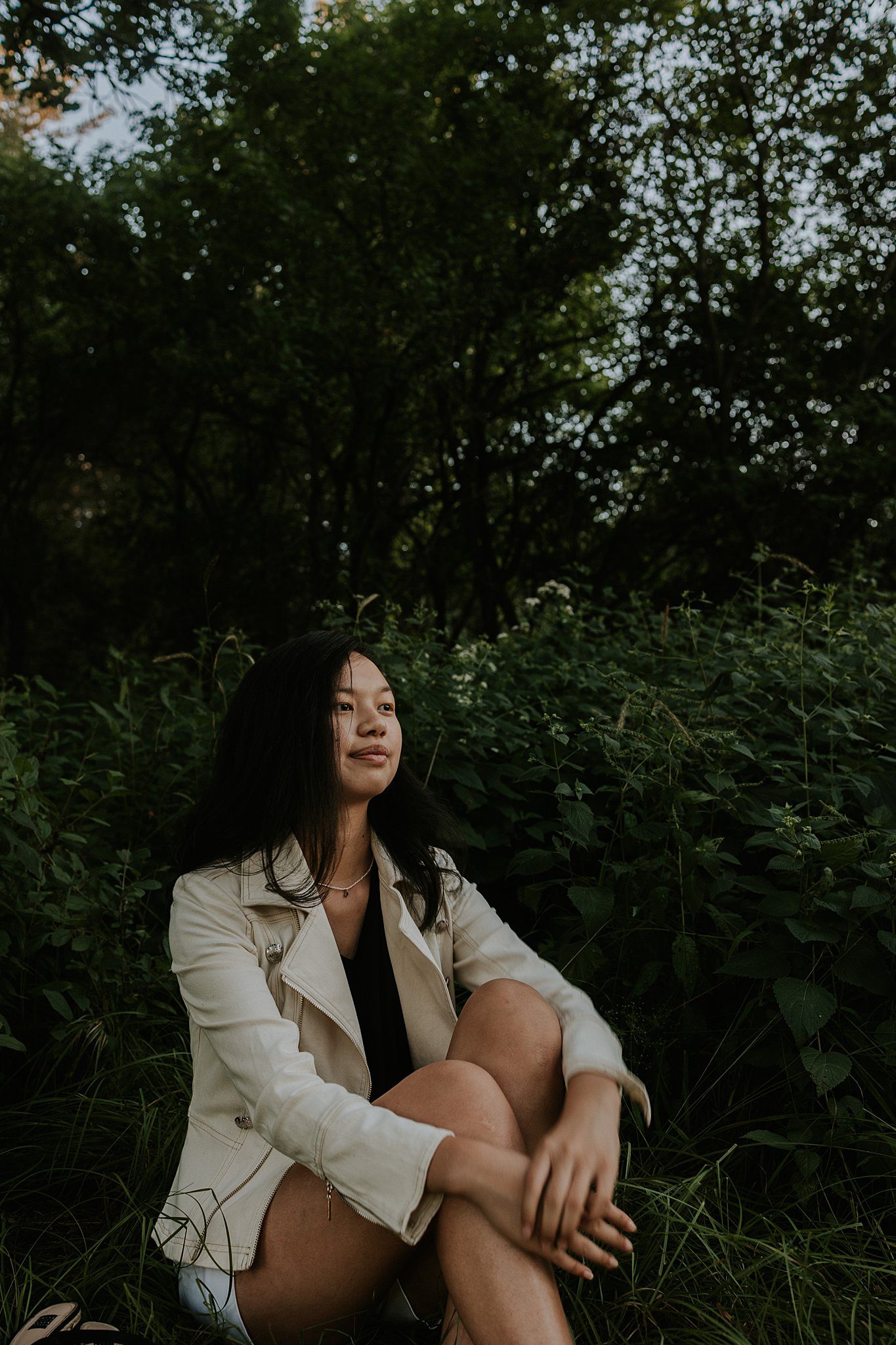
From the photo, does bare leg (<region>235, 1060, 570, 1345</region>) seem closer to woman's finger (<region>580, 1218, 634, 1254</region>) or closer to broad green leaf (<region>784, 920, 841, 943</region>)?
woman's finger (<region>580, 1218, 634, 1254</region>)

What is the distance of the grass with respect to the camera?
194 cm

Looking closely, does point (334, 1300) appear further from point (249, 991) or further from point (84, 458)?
point (84, 458)

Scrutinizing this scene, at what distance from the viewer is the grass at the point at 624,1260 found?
1938 mm

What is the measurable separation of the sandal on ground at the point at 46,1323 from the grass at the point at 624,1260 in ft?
0.78

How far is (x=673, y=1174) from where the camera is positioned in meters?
2.40

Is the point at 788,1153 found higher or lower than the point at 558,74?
lower

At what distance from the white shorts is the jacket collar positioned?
1.45ft

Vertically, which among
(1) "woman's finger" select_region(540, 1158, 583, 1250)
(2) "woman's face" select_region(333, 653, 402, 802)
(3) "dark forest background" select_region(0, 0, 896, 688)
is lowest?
(1) "woman's finger" select_region(540, 1158, 583, 1250)

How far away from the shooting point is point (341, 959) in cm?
215

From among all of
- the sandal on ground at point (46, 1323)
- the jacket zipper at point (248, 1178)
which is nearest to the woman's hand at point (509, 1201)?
the jacket zipper at point (248, 1178)

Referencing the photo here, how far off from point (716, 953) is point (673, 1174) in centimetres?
53

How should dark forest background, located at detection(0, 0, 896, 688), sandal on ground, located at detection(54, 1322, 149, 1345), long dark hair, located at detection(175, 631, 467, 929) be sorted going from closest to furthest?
sandal on ground, located at detection(54, 1322, 149, 1345) < long dark hair, located at detection(175, 631, 467, 929) < dark forest background, located at detection(0, 0, 896, 688)

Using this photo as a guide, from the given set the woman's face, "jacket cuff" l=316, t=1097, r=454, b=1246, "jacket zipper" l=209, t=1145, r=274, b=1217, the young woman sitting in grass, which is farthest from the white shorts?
the woman's face

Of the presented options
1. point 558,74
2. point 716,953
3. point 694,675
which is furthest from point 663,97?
point 716,953
